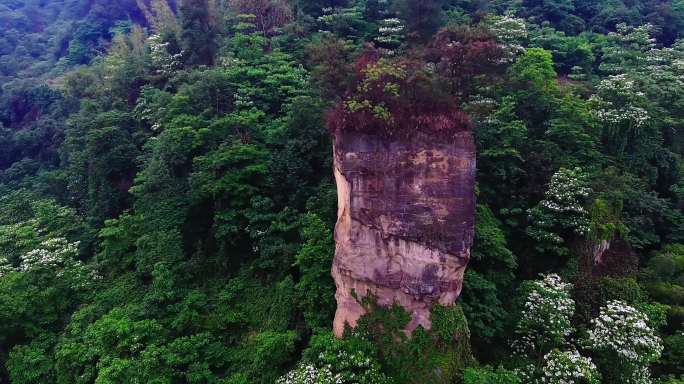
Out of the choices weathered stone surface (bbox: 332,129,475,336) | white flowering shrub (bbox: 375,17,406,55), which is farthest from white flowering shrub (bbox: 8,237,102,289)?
white flowering shrub (bbox: 375,17,406,55)

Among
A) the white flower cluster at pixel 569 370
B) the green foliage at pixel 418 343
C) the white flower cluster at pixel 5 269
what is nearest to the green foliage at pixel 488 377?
the green foliage at pixel 418 343

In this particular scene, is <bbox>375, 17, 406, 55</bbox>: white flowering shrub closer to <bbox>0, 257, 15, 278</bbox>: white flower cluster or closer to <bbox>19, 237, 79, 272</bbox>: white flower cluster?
<bbox>19, 237, 79, 272</bbox>: white flower cluster

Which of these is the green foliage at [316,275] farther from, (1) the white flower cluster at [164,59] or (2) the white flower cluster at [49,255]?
(1) the white flower cluster at [164,59]

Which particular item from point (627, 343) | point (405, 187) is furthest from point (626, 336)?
point (405, 187)

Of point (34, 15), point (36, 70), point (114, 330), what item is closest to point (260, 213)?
point (114, 330)

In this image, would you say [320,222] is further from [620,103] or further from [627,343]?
[620,103]
